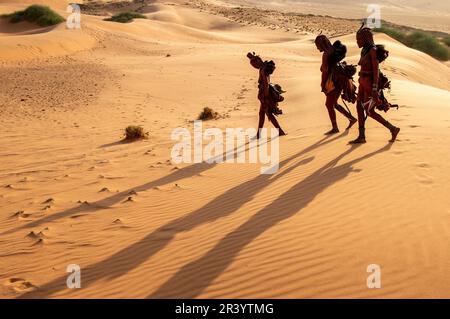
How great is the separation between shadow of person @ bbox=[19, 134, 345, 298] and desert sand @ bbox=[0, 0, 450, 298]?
0.07ft

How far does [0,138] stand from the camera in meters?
11.1

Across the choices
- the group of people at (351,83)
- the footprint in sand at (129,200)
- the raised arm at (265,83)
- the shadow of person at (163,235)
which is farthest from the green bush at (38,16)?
the shadow of person at (163,235)

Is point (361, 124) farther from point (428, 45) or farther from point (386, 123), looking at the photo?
point (428, 45)

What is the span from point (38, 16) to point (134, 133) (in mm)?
31672

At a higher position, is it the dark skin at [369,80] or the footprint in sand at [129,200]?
the dark skin at [369,80]

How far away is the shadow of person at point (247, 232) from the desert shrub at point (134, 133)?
16.3 ft

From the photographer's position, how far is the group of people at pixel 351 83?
752cm

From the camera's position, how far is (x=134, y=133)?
10.7 meters

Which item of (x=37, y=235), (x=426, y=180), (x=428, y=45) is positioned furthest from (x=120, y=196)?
(x=428, y=45)

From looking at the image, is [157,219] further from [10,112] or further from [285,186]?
[10,112]

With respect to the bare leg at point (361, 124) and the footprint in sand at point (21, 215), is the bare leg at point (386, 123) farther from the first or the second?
the footprint in sand at point (21, 215)

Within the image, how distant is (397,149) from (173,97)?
33.7 ft

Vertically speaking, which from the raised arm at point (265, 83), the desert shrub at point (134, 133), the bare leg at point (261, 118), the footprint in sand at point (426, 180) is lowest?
the desert shrub at point (134, 133)

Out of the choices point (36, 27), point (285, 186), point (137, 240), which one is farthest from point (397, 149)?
point (36, 27)
